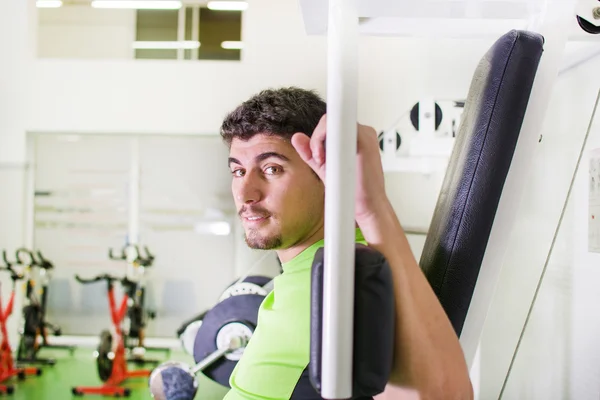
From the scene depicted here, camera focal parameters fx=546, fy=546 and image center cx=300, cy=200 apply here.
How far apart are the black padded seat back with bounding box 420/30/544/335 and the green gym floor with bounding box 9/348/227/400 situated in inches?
136

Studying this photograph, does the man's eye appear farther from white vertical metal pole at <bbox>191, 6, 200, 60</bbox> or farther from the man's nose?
white vertical metal pole at <bbox>191, 6, 200, 60</bbox>

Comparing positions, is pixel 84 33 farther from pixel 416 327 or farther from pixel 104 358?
pixel 416 327

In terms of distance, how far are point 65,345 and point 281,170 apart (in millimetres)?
5177

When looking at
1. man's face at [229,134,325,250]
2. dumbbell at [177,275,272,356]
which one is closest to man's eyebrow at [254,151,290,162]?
man's face at [229,134,325,250]

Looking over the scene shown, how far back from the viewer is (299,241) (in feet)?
3.44

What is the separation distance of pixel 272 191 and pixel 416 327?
421mm

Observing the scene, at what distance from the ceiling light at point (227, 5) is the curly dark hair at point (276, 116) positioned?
4741 mm

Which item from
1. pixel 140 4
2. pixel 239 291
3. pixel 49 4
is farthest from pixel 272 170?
pixel 49 4

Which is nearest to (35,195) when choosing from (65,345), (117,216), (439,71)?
(117,216)

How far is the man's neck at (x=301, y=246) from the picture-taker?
1053 mm

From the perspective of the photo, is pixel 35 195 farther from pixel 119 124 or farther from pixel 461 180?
pixel 461 180

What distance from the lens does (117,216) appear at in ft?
18.4

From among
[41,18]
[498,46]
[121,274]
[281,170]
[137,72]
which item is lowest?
[121,274]

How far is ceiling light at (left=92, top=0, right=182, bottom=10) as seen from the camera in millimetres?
5637
